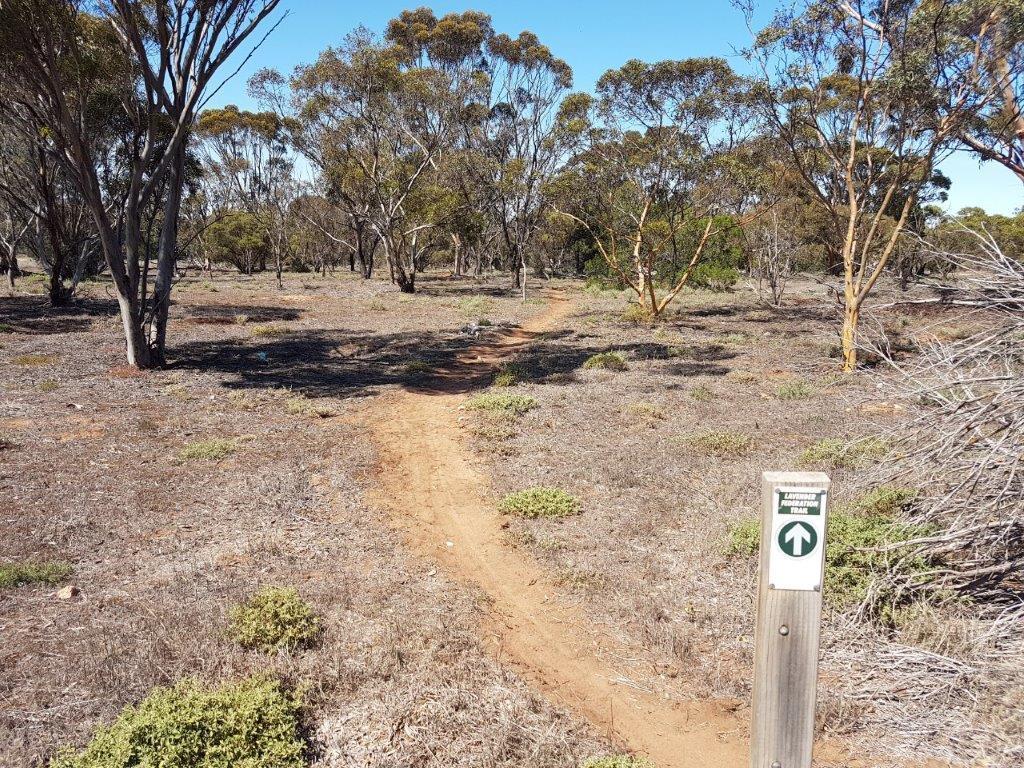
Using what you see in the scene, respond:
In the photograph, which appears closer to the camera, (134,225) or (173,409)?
(173,409)

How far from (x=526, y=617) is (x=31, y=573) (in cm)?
447

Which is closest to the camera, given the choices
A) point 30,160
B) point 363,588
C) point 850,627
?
point 850,627

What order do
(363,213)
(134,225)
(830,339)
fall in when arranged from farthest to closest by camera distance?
(363,213), (830,339), (134,225)

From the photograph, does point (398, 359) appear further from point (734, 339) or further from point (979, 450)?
point (979, 450)

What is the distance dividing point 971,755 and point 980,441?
2056 mm

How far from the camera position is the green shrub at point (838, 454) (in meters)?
8.72

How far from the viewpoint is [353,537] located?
24.0 ft

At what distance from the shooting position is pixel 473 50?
38.4m

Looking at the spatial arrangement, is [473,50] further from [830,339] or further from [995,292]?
[995,292]

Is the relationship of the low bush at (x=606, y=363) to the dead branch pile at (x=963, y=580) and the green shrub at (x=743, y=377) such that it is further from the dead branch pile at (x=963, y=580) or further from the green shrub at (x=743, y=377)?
the dead branch pile at (x=963, y=580)

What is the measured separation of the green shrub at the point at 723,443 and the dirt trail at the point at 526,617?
3336 mm

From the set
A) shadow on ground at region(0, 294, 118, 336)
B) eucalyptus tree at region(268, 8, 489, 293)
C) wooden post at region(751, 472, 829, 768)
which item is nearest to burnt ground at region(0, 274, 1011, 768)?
wooden post at region(751, 472, 829, 768)

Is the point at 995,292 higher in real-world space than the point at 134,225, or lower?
lower

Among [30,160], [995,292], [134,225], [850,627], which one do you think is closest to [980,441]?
[995,292]
